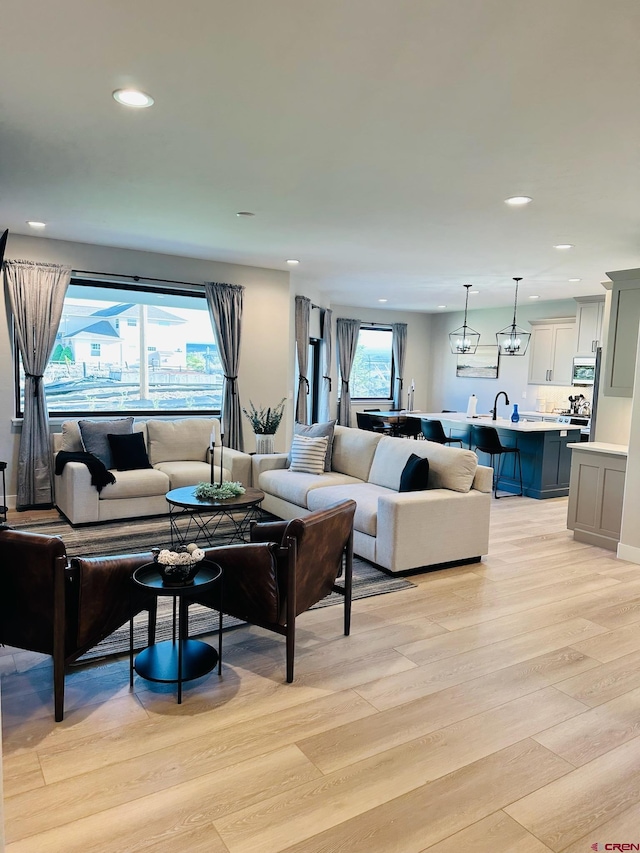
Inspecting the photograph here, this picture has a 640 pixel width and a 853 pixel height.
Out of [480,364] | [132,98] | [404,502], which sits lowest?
[404,502]

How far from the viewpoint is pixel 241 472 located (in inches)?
235

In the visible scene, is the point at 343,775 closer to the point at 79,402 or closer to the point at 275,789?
the point at 275,789

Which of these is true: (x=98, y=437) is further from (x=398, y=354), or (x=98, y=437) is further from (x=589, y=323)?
(x=398, y=354)

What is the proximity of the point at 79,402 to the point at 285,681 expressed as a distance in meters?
4.66

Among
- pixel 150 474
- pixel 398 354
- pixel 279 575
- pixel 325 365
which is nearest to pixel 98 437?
pixel 150 474

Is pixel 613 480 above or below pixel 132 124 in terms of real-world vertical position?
below

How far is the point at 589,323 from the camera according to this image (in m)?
8.90

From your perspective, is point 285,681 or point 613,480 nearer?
point 285,681

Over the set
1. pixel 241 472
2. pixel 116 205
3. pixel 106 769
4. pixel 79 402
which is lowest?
pixel 106 769

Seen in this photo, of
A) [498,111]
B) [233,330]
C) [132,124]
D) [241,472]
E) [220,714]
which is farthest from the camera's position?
[233,330]

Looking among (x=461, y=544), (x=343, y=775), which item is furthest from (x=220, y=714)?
(x=461, y=544)

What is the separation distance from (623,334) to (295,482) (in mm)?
3219

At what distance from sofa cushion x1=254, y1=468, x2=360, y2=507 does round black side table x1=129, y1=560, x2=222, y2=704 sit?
2268 millimetres

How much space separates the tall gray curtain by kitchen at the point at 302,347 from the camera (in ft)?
29.5
